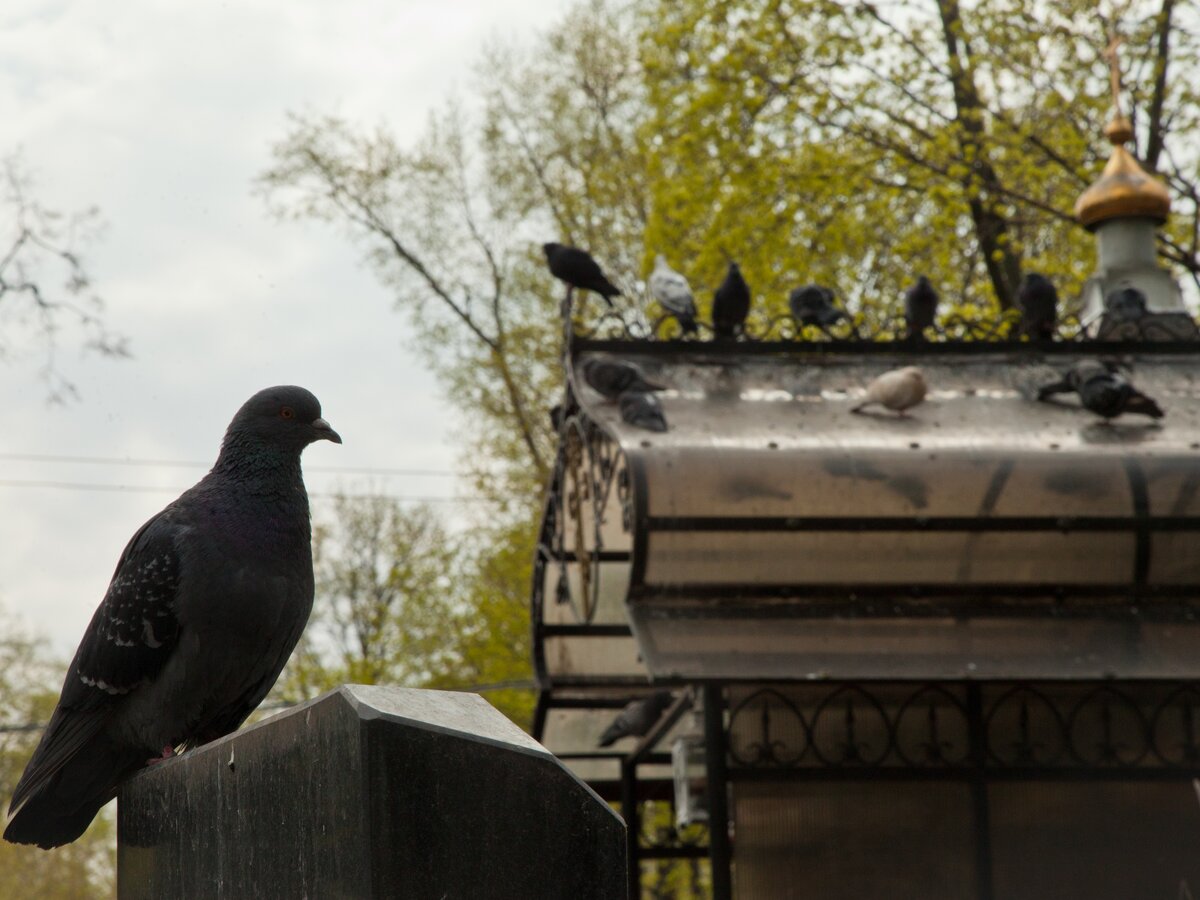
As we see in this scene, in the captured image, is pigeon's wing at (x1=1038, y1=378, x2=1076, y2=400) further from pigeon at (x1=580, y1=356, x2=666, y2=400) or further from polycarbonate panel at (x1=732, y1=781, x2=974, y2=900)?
Answer: polycarbonate panel at (x1=732, y1=781, x2=974, y2=900)

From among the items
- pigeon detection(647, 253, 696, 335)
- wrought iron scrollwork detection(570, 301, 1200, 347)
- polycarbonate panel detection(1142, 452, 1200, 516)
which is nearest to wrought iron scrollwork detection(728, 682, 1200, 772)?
polycarbonate panel detection(1142, 452, 1200, 516)

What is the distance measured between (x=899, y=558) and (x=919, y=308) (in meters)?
1.62

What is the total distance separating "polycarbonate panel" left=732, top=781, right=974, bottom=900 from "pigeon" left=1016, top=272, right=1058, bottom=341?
229cm

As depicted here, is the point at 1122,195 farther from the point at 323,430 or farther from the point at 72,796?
the point at 72,796

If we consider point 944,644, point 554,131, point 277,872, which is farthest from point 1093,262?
point 277,872

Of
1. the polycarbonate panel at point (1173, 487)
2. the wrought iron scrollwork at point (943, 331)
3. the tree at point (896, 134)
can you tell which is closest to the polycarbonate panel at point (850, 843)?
the polycarbonate panel at point (1173, 487)

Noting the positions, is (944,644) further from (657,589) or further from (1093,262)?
(1093,262)

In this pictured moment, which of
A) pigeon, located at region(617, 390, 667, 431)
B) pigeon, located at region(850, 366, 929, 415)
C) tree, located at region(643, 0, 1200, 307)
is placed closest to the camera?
pigeon, located at region(617, 390, 667, 431)

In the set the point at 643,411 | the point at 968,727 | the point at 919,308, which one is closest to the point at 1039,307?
the point at 919,308

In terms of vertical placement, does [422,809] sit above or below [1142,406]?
below

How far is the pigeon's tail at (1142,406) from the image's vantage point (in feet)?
22.4

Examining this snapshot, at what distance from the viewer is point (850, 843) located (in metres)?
6.62

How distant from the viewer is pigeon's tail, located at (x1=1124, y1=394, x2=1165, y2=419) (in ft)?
22.4

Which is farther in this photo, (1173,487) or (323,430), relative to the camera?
(1173,487)
